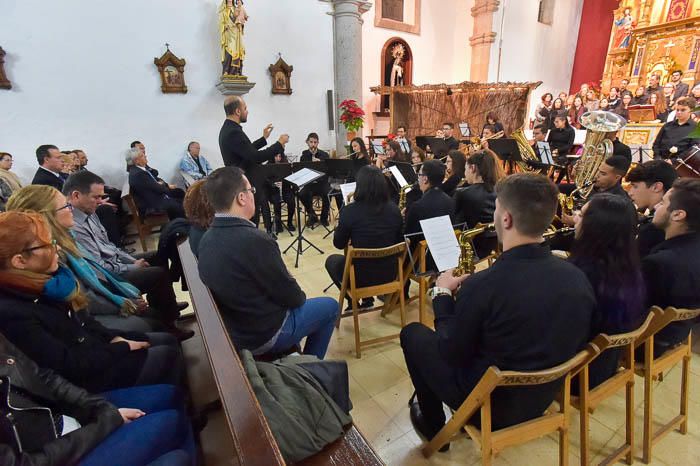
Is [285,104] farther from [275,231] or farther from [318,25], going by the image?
[275,231]

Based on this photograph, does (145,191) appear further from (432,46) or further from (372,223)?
(432,46)

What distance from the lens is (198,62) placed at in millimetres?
5992

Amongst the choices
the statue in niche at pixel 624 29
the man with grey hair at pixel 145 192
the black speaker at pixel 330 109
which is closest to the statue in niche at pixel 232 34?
the black speaker at pixel 330 109

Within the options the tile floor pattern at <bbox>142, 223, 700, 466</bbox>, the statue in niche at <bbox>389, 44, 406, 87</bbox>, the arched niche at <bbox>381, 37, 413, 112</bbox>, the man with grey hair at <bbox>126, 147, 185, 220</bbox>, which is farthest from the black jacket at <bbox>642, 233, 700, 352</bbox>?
the statue in niche at <bbox>389, 44, 406, 87</bbox>

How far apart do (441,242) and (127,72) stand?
19.5ft

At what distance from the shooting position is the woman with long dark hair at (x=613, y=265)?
141 centimetres

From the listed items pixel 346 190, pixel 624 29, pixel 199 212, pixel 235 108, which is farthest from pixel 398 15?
pixel 199 212

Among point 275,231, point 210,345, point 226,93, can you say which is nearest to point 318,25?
point 226,93

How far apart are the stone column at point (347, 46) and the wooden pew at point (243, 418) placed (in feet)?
22.2

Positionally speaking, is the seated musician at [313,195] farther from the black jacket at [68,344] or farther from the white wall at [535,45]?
the white wall at [535,45]

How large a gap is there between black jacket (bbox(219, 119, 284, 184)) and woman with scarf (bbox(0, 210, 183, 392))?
2.66 m

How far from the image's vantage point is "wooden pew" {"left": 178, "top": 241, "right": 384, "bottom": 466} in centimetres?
78

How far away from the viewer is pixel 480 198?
112 inches

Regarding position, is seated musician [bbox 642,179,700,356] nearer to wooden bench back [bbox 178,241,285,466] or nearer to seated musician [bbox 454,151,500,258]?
seated musician [bbox 454,151,500,258]
